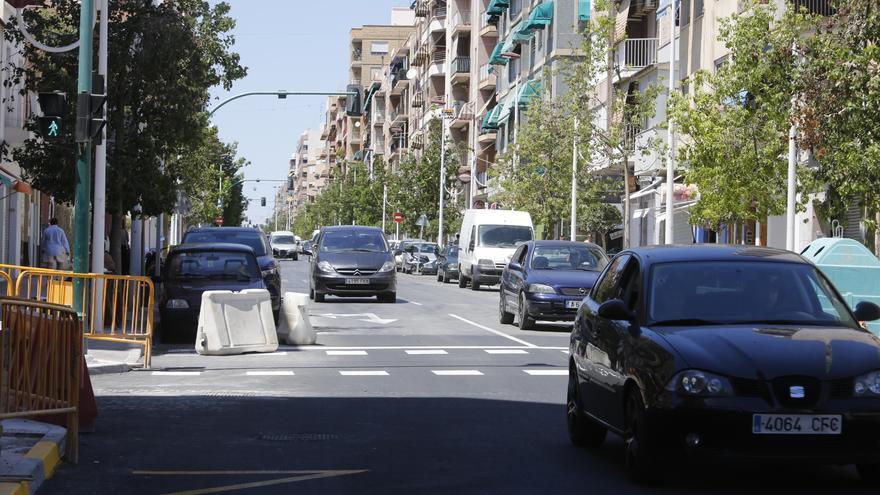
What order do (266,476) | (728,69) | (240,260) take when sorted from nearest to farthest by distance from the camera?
(266,476), (240,260), (728,69)

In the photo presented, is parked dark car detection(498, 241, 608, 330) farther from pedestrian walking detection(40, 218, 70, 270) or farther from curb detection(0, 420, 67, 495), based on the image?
curb detection(0, 420, 67, 495)

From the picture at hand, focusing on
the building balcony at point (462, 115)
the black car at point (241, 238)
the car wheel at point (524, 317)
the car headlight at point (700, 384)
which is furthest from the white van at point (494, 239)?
the building balcony at point (462, 115)

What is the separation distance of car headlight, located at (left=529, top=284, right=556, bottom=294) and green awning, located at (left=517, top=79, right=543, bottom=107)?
4213 cm

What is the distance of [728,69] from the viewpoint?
32.7m

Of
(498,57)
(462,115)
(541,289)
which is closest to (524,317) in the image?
(541,289)

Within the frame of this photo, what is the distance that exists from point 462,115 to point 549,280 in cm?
7271

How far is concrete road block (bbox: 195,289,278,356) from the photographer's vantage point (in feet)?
65.3

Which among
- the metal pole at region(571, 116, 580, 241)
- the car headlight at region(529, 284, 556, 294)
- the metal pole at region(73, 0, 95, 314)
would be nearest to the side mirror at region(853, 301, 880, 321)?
the metal pole at region(73, 0, 95, 314)

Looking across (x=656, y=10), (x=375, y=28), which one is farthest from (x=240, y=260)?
(x=375, y=28)

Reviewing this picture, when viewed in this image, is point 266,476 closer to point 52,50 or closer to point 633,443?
point 633,443

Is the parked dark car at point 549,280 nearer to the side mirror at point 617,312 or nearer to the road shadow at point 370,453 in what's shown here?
the road shadow at point 370,453

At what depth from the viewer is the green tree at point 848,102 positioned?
22547 millimetres

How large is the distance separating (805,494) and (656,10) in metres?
45.8

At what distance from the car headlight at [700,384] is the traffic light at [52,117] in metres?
13.0
